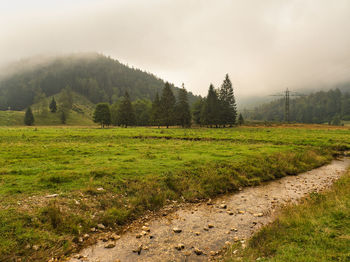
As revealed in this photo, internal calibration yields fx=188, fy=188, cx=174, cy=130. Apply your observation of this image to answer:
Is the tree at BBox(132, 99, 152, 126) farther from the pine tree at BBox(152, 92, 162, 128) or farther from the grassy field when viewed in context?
the grassy field

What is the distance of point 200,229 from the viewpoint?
923 centimetres

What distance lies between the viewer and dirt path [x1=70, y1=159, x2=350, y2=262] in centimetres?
746

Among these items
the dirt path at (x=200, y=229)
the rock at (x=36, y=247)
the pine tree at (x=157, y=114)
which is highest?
the pine tree at (x=157, y=114)

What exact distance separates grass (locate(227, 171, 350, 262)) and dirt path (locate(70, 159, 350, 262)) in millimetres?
1116

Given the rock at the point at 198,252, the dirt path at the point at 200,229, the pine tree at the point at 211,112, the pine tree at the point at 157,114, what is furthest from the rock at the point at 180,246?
the pine tree at the point at 157,114

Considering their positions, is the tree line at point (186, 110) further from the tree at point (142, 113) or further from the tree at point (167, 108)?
the tree at point (142, 113)

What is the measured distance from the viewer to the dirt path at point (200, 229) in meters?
7.46

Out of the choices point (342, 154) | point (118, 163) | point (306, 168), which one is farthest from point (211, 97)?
point (118, 163)

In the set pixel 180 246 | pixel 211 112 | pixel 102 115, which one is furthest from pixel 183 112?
pixel 180 246

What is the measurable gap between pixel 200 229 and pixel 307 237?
4393 mm

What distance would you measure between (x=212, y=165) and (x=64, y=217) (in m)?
12.1

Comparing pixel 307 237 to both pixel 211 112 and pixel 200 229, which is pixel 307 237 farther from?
pixel 211 112

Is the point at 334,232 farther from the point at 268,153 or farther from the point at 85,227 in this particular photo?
the point at 268,153

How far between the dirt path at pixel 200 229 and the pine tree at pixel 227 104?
69877 millimetres
